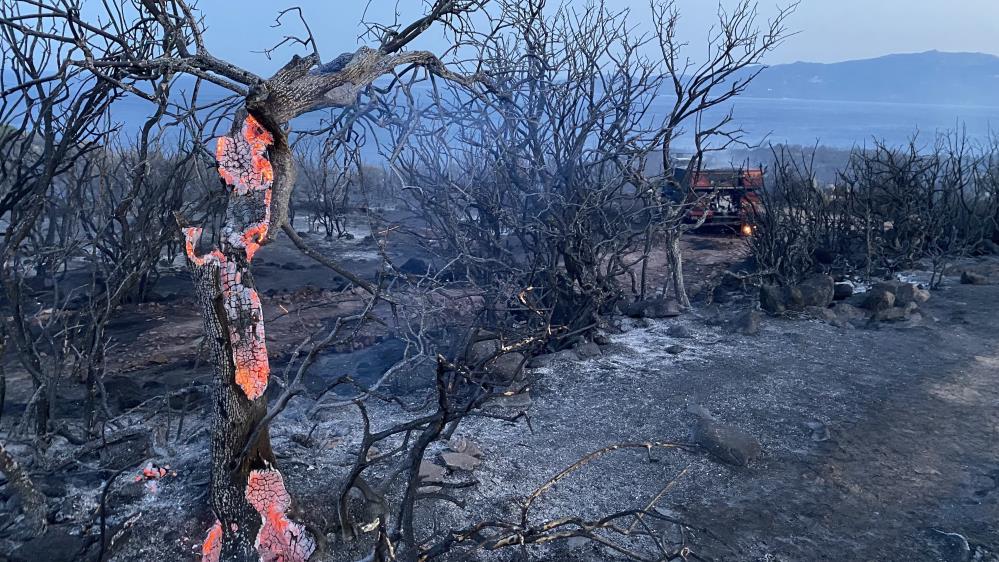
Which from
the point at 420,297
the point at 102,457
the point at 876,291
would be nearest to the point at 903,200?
the point at 876,291

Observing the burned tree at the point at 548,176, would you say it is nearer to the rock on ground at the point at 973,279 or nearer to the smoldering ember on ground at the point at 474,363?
the smoldering ember on ground at the point at 474,363

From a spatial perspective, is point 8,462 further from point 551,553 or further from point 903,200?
point 903,200

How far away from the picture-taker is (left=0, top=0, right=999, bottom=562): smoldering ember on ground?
288 centimetres

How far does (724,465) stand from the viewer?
414 centimetres

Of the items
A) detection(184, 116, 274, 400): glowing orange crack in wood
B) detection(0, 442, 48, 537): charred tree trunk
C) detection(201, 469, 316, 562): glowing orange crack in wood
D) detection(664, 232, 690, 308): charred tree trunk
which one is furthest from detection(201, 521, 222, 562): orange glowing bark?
detection(664, 232, 690, 308): charred tree trunk

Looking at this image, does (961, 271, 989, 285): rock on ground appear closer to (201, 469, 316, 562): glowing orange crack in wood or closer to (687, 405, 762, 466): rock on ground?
(687, 405, 762, 466): rock on ground

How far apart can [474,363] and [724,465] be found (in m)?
1.62

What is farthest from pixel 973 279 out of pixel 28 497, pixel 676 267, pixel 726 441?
pixel 28 497

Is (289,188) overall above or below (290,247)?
above

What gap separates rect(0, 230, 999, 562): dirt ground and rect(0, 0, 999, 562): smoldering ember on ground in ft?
0.07

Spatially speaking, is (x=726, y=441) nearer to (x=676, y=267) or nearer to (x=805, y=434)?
(x=805, y=434)

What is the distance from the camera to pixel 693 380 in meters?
5.55

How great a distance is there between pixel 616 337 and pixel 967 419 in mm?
2860

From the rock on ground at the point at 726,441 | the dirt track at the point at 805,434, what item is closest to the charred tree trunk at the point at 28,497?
the dirt track at the point at 805,434
